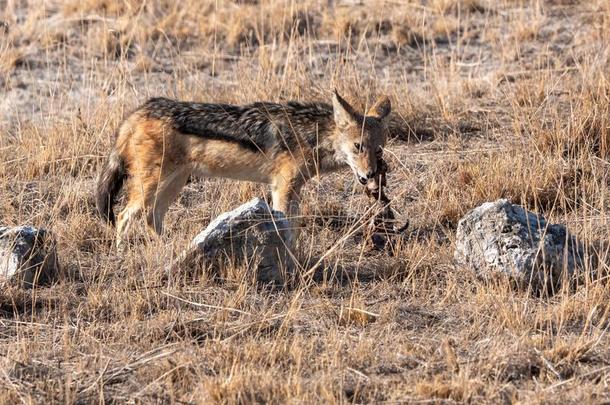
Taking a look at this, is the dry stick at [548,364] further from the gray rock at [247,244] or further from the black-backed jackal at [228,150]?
the black-backed jackal at [228,150]

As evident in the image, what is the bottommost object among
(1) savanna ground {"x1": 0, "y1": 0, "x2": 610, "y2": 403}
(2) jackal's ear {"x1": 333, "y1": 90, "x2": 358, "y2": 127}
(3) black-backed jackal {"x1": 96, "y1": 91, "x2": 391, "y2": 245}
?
(1) savanna ground {"x1": 0, "y1": 0, "x2": 610, "y2": 403}

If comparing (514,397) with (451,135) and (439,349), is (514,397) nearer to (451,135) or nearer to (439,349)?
(439,349)

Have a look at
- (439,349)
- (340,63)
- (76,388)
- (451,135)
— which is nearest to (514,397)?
(439,349)

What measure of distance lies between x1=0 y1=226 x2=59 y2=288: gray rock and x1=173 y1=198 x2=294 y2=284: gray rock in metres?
0.90

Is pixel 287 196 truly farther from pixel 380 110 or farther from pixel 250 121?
pixel 380 110

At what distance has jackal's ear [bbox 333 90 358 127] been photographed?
28.9 ft

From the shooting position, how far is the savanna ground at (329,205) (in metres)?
6.33

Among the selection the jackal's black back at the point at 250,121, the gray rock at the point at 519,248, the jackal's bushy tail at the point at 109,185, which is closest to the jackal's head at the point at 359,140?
the jackal's black back at the point at 250,121

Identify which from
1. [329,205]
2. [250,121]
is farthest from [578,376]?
[250,121]

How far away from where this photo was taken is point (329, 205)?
30.8ft

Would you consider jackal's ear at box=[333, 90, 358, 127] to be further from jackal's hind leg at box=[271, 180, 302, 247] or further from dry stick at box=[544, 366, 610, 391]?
dry stick at box=[544, 366, 610, 391]

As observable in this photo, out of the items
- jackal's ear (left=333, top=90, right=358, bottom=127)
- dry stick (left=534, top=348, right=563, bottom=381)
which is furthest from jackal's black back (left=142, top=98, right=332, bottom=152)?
dry stick (left=534, top=348, right=563, bottom=381)

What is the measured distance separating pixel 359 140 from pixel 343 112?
0.84 feet

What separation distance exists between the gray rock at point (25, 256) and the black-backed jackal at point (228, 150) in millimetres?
920
